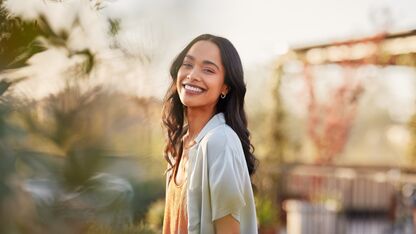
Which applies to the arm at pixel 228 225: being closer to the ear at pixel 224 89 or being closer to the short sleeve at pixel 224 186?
the short sleeve at pixel 224 186

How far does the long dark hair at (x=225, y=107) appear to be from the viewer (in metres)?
1.64

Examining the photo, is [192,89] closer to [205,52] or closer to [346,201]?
[205,52]

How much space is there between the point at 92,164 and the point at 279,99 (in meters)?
9.17

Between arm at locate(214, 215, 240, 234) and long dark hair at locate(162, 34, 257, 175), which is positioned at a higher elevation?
long dark hair at locate(162, 34, 257, 175)

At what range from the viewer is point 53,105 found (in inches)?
27.7

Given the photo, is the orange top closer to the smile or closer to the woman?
the woman

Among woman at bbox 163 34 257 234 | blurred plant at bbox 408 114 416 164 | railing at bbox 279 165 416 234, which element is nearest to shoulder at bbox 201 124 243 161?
woman at bbox 163 34 257 234

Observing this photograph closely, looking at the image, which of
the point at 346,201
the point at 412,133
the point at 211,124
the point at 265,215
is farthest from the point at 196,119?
the point at 346,201

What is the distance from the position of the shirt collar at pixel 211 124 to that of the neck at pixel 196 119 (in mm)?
14

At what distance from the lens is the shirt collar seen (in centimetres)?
162

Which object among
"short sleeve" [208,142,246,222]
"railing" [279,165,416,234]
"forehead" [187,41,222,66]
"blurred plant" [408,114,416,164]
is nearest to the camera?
"short sleeve" [208,142,246,222]

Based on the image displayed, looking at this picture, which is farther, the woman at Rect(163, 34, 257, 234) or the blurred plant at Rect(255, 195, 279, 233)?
the blurred plant at Rect(255, 195, 279, 233)

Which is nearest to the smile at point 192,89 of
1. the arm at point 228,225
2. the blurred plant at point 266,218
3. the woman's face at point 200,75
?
the woman's face at point 200,75

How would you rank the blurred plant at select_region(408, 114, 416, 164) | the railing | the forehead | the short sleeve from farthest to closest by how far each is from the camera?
the blurred plant at select_region(408, 114, 416, 164), the railing, the forehead, the short sleeve
